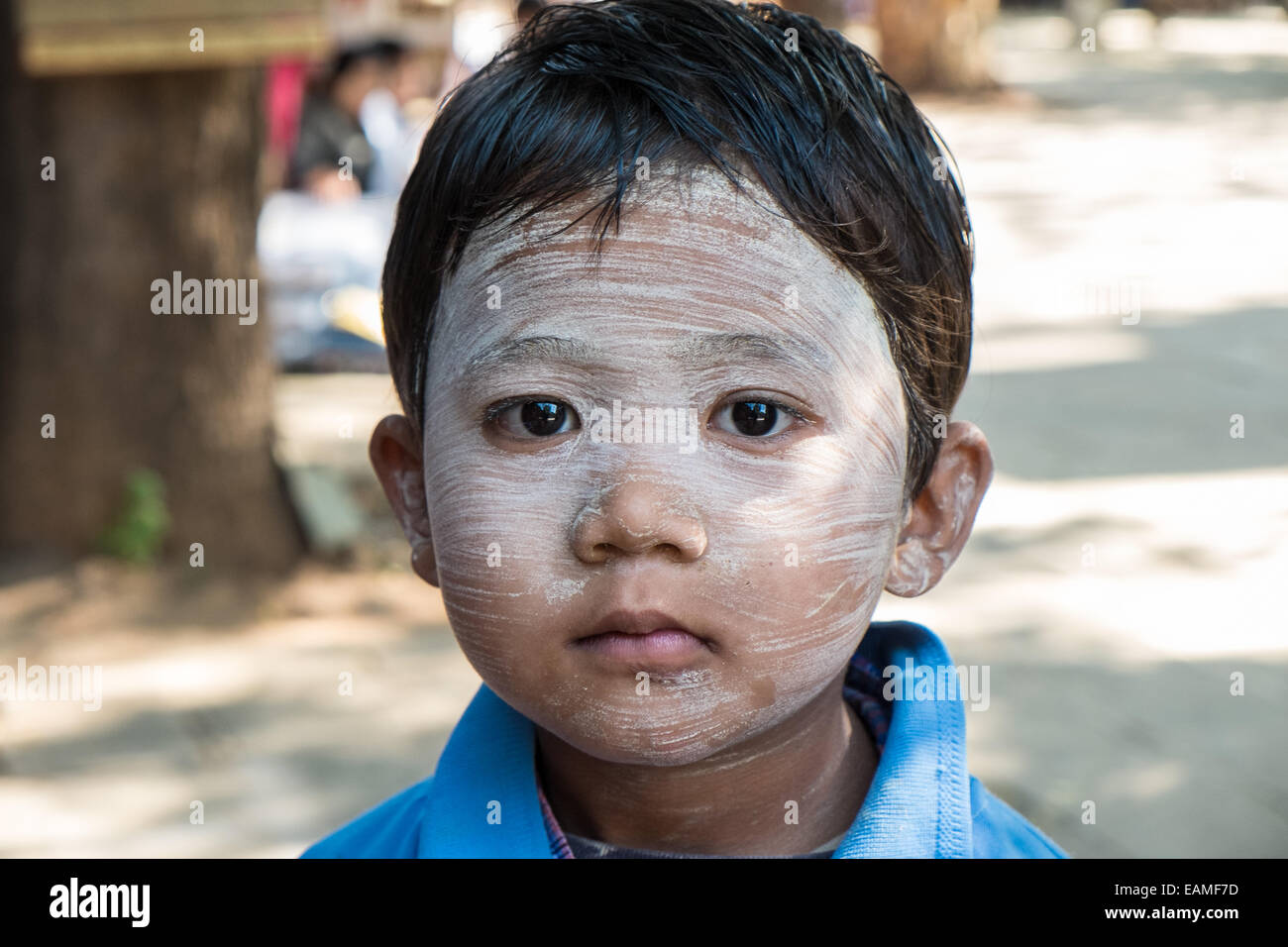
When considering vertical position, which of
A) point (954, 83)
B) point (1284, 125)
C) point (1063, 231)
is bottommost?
point (1063, 231)

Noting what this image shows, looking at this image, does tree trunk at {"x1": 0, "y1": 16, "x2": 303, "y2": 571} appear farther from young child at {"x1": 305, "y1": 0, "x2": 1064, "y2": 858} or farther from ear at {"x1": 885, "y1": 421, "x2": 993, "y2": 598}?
ear at {"x1": 885, "y1": 421, "x2": 993, "y2": 598}

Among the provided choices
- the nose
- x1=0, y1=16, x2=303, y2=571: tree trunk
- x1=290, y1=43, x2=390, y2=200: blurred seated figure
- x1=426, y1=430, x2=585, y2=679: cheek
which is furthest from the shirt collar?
x1=290, y1=43, x2=390, y2=200: blurred seated figure

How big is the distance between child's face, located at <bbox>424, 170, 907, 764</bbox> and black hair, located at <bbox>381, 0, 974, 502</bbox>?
5 centimetres

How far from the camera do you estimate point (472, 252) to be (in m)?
1.52

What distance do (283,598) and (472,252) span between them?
11.0 ft

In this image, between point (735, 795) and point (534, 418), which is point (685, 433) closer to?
point (534, 418)

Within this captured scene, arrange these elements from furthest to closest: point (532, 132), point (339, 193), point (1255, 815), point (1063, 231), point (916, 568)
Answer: point (1063, 231), point (339, 193), point (1255, 815), point (916, 568), point (532, 132)

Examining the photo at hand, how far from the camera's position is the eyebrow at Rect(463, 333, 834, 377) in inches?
55.3

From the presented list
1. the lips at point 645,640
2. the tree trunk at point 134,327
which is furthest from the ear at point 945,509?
the tree trunk at point 134,327

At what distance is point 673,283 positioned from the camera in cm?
142

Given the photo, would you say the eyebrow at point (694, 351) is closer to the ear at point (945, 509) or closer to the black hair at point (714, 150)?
the black hair at point (714, 150)

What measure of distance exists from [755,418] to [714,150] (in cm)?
27
